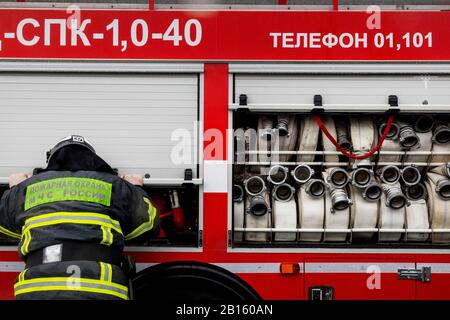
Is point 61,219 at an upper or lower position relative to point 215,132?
lower

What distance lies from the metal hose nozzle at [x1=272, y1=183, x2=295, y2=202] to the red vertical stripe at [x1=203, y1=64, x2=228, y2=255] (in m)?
0.37

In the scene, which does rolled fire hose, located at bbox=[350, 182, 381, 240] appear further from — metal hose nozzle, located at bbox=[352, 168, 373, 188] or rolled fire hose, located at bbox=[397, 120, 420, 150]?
rolled fire hose, located at bbox=[397, 120, 420, 150]

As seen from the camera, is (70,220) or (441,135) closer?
(70,220)

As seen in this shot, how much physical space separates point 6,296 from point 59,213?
100cm

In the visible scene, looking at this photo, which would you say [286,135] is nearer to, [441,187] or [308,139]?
[308,139]

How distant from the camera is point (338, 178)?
352 centimetres

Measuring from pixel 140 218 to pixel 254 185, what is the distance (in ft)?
2.82

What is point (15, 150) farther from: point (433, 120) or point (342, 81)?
point (433, 120)

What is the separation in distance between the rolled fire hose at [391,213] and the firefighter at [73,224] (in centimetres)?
159

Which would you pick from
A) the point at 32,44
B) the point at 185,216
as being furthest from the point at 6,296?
the point at 32,44

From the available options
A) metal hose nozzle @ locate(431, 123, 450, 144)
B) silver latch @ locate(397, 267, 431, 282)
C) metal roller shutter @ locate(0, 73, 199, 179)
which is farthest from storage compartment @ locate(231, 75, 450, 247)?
metal roller shutter @ locate(0, 73, 199, 179)

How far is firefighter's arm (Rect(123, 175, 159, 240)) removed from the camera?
10.1ft

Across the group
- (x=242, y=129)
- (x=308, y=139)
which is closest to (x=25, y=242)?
(x=242, y=129)

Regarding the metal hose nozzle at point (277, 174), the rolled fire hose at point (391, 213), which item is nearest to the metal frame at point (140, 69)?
the metal hose nozzle at point (277, 174)
